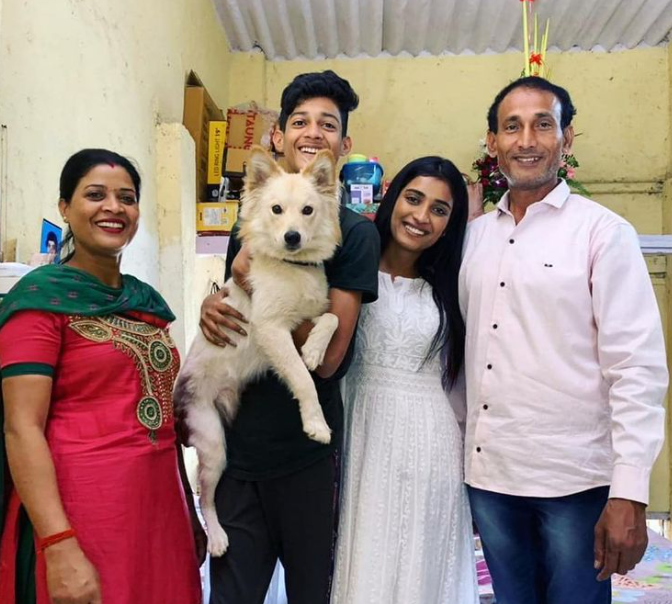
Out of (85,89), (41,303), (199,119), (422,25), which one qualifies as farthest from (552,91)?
(422,25)

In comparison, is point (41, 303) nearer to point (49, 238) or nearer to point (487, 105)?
point (49, 238)

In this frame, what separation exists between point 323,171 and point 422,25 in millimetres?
4068

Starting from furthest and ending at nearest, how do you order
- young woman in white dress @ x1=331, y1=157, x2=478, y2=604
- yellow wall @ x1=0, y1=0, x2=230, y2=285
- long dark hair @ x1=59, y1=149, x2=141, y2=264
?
yellow wall @ x1=0, y1=0, x2=230, y2=285 → young woman in white dress @ x1=331, y1=157, x2=478, y2=604 → long dark hair @ x1=59, y1=149, x2=141, y2=264

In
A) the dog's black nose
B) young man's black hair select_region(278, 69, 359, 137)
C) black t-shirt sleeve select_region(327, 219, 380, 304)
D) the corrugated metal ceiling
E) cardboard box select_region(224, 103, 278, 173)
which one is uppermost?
the corrugated metal ceiling

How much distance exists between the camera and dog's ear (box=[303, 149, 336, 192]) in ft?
5.83

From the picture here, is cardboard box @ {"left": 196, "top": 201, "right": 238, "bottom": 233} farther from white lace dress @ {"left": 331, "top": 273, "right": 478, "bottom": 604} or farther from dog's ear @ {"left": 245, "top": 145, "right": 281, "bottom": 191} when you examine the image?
white lace dress @ {"left": 331, "top": 273, "right": 478, "bottom": 604}

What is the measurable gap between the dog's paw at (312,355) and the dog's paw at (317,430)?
152 mm

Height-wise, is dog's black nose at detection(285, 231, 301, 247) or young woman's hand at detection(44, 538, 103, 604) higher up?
dog's black nose at detection(285, 231, 301, 247)

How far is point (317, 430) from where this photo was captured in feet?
5.23

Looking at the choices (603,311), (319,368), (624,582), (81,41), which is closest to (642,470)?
(603,311)

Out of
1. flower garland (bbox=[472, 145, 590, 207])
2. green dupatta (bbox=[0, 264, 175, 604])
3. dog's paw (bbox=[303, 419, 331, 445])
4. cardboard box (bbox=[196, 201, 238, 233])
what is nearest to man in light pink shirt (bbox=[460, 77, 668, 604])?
dog's paw (bbox=[303, 419, 331, 445])

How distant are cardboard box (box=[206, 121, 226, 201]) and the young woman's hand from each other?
3.61 m

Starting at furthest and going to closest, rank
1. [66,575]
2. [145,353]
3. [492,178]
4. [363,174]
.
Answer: [492,178] → [363,174] → [145,353] → [66,575]

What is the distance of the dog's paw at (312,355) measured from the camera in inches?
65.7
